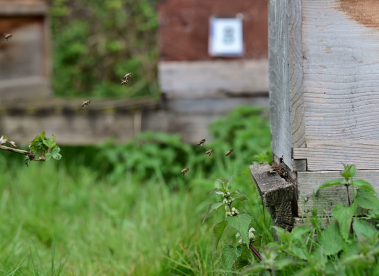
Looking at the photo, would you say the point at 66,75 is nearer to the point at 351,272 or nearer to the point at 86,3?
the point at 86,3

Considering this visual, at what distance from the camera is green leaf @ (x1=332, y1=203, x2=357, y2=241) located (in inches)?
65.6

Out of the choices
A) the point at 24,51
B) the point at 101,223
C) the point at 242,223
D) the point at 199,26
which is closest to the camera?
the point at 242,223

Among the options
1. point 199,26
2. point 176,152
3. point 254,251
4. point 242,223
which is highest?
point 199,26

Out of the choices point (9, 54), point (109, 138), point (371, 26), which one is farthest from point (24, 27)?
point (371, 26)

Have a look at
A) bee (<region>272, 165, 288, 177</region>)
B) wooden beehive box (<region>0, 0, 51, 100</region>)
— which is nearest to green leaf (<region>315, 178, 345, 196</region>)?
bee (<region>272, 165, 288, 177</region>)

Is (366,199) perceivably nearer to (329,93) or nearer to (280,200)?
(280,200)

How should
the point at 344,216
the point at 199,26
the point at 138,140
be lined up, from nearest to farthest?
1. the point at 344,216
2. the point at 138,140
3. the point at 199,26

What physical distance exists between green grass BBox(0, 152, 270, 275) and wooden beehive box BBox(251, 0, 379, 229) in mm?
406

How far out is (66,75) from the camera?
26.3ft

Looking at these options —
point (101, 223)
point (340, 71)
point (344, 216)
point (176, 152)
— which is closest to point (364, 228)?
point (344, 216)

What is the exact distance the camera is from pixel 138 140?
4570 mm

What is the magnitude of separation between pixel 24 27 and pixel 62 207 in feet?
8.25

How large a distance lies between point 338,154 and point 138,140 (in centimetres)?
285

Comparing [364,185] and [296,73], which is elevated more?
[296,73]
